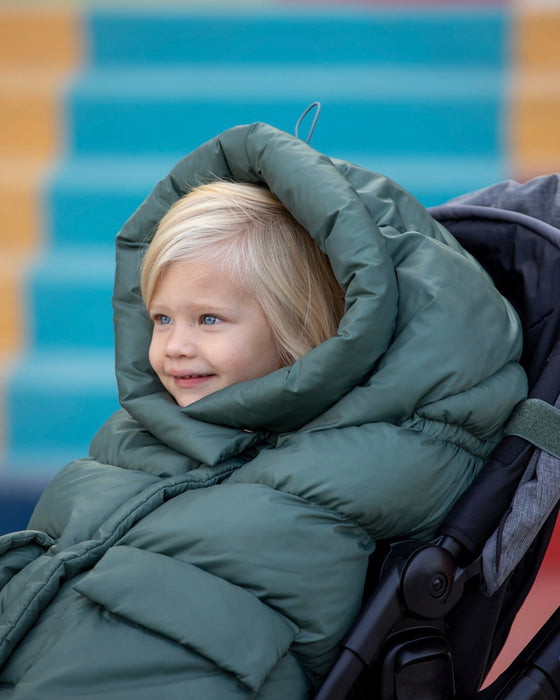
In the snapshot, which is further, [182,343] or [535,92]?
[535,92]

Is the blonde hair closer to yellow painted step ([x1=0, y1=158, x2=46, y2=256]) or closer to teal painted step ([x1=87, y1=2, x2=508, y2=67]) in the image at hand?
yellow painted step ([x1=0, y1=158, x2=46, y2=256])

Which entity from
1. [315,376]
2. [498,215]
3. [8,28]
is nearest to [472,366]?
[315,376]

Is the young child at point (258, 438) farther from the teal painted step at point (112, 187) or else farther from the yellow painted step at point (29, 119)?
the yellow painted step at point (29, 119)

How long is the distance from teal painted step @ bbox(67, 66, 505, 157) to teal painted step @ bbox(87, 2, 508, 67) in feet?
0.24

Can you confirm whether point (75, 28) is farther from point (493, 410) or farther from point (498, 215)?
point (493, 410)

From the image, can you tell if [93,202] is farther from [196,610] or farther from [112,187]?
[196,610]

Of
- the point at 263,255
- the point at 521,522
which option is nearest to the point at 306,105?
the point at 263,255

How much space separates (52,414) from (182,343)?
1271 millimetres

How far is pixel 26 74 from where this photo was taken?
119 inches

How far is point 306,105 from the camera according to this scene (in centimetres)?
277

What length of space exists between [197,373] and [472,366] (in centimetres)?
37

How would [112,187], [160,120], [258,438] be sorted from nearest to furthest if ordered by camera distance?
[258,438] < [112,187] < [160,120]

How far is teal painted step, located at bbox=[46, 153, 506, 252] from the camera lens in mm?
2645

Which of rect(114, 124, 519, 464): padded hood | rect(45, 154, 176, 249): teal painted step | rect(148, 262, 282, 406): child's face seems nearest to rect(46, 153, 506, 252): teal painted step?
rect(45, 154, 176, 249): teal painted step
